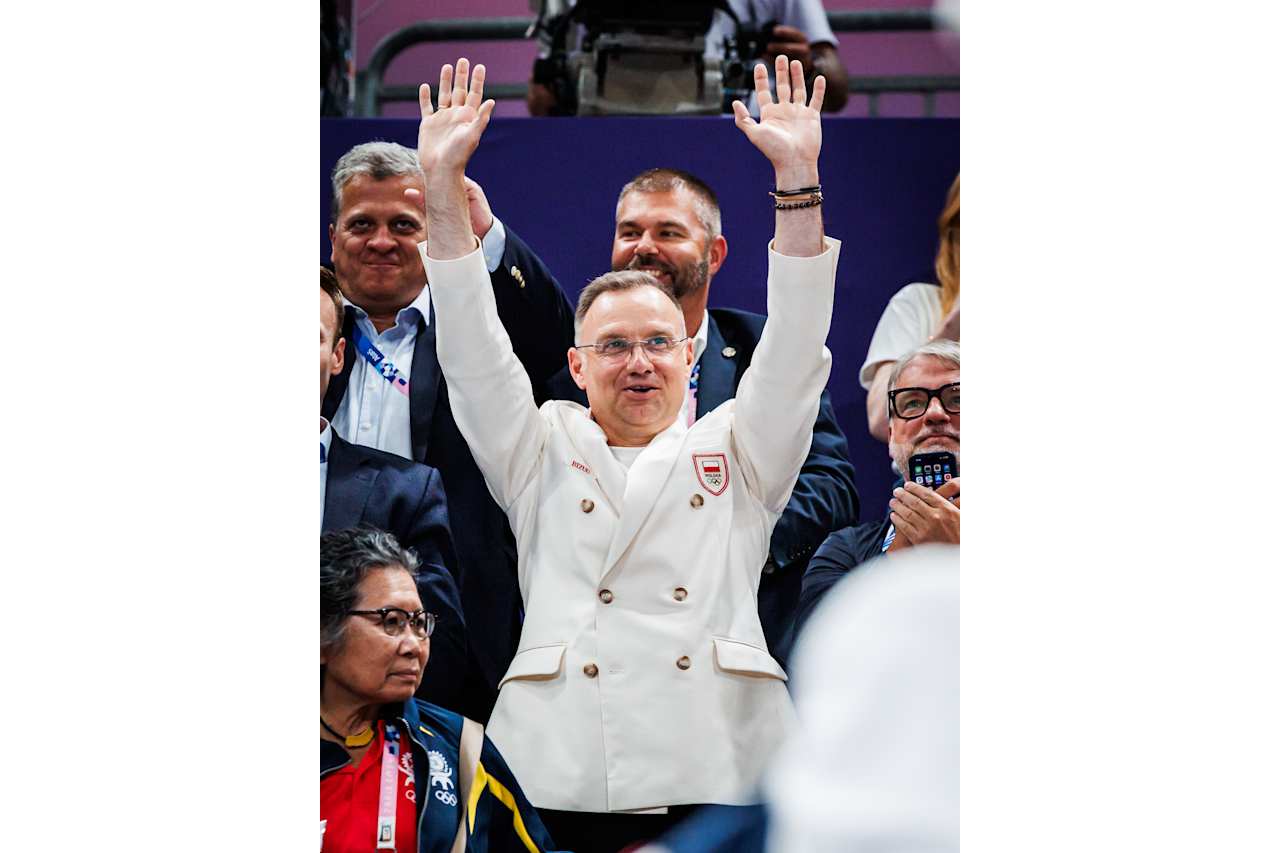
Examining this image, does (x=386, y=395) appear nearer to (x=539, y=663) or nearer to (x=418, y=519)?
A: (x=418, y=519)

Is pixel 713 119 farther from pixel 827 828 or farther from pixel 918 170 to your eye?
pixel 827 828

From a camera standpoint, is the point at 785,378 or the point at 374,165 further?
the point at 374,165

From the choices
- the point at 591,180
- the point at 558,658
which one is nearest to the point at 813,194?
the point at 591,180

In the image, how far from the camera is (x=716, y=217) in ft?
7.63

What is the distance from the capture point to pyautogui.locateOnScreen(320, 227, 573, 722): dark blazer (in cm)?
229

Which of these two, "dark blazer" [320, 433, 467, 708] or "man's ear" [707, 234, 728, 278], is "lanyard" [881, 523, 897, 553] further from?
"dark blazer" [320, 433, 467, 708]

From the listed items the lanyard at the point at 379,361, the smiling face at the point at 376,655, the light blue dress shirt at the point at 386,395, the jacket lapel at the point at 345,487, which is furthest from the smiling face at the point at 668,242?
the smiling face at the point at 376,655

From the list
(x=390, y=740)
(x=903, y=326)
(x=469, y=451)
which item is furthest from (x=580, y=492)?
(x=903, y=326)

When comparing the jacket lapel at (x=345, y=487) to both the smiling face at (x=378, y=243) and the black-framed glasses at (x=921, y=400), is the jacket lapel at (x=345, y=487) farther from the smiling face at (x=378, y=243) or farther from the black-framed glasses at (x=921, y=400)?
the black-framed glasses at (x=921, y=400)

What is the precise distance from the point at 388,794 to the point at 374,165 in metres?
1.11

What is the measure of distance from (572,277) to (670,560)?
21.3 inches

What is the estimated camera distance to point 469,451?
231cm

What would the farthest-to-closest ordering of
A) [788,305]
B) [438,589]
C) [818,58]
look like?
[818,58]
[438,589]
[788,305]

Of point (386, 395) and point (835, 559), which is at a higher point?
point (386, 395)
